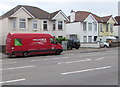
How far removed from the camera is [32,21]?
32.3m

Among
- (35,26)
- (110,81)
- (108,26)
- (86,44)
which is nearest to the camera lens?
(110,81)

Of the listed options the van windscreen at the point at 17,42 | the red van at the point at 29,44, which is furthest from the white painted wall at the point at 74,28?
the van windscreen at the point at 17,42

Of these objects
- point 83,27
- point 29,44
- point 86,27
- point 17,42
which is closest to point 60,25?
point 83,27

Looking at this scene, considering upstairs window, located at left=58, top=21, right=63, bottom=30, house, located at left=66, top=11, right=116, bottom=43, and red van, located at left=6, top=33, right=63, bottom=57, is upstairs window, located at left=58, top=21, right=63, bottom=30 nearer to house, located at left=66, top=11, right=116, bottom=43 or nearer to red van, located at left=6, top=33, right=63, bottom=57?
house, located at left=66, top=11, right=116, bottom=43

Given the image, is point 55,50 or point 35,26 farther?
point 35,26

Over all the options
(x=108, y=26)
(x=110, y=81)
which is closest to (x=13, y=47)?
(x=110, y=81)

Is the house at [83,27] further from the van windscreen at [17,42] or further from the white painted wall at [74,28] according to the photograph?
the van windscreen at [17,42]

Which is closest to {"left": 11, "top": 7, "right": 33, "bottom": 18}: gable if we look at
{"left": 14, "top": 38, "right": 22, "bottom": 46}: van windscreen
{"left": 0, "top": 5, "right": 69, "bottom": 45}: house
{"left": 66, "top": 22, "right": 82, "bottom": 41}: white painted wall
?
{"left": 0, "top": 5, "right": 69, "bottom": 45}: house

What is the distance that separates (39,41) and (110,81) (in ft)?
44.7

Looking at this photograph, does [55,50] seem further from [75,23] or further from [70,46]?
[75,23]

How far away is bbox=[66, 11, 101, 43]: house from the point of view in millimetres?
42688

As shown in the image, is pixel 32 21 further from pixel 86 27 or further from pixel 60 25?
pixel 86 27

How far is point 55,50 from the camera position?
21.0m

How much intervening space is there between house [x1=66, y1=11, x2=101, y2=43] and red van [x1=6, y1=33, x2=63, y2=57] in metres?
22.4
